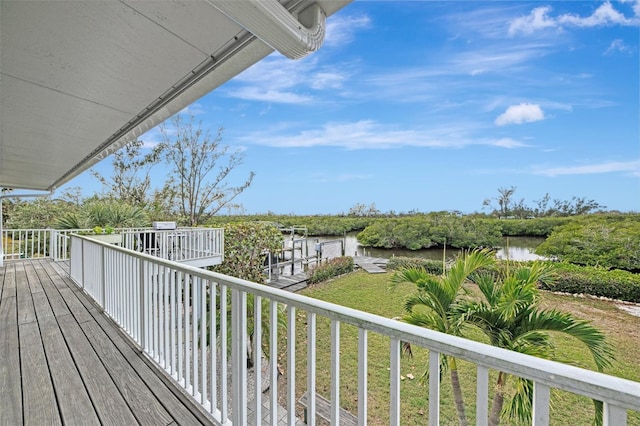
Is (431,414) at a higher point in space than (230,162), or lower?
lower

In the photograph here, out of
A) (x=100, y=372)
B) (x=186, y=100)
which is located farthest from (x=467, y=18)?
(x=100, y=372)

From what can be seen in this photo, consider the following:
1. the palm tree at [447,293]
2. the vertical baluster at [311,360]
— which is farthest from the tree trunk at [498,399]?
the vertical baluster at [311,360]

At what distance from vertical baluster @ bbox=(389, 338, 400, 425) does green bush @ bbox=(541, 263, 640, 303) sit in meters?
9.21

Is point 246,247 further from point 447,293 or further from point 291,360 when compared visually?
point 291,360

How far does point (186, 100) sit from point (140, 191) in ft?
47.4

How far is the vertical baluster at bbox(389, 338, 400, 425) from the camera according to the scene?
85 cm

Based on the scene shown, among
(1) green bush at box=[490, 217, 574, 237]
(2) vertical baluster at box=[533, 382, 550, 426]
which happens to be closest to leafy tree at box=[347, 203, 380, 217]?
(1) green bush at box=[490, 217, 574, 237]

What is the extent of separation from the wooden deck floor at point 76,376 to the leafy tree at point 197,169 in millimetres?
12322

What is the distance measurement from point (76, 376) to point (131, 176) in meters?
14.7

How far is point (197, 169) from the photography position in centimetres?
1496

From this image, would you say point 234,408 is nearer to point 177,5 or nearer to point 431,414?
point 431,414

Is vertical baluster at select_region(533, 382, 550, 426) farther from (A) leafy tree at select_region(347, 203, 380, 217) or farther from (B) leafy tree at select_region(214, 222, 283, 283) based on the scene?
(A) leafy tree at select_region(347, 203, 380, 217)

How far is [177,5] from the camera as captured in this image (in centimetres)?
122

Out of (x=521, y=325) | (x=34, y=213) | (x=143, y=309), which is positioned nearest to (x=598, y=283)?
(x=521, y=325)
